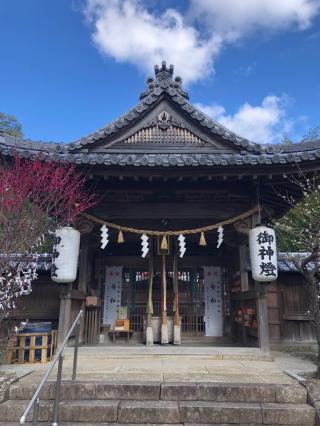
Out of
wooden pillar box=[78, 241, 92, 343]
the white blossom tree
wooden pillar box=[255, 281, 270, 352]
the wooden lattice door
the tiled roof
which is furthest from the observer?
the wooden lattice door

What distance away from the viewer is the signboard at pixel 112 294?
11.2 m

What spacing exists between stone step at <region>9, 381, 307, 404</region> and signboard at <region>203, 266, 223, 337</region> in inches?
238

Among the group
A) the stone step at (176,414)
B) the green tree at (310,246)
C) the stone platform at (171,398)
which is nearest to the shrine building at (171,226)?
the green tree at (310,246)

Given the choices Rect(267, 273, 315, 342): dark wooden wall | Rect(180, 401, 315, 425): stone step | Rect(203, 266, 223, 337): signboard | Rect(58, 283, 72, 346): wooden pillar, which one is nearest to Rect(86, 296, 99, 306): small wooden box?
Rect(58, 283, 72, 346): wooden pillar

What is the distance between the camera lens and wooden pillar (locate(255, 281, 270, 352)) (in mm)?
8085

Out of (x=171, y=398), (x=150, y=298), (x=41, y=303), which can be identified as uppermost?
(x=150, y=298)

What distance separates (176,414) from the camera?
4.66 m

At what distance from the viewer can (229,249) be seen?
11.3 meters

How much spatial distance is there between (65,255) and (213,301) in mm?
5697

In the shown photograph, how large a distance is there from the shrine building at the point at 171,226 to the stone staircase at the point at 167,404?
308cm

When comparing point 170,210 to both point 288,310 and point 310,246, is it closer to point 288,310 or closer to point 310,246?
point 310,246

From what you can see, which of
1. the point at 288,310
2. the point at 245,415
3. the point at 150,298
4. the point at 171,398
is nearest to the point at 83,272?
the point at 150,298

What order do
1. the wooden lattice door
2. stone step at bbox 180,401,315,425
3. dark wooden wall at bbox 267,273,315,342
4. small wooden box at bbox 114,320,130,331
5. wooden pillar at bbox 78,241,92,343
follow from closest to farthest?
stone step at bbox 180,401,315,425 → wooden pillar at bbox 78,241,92,343 → small wooden box at bbox 114,320,130,331 → dark wooden wall at bbox 267,273,315,342 → the wooden lattice door

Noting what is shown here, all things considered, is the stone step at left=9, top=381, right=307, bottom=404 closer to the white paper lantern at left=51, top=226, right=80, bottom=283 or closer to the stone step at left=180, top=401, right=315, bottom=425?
the stone step at left=180, top=401, right=315, bottom=425
